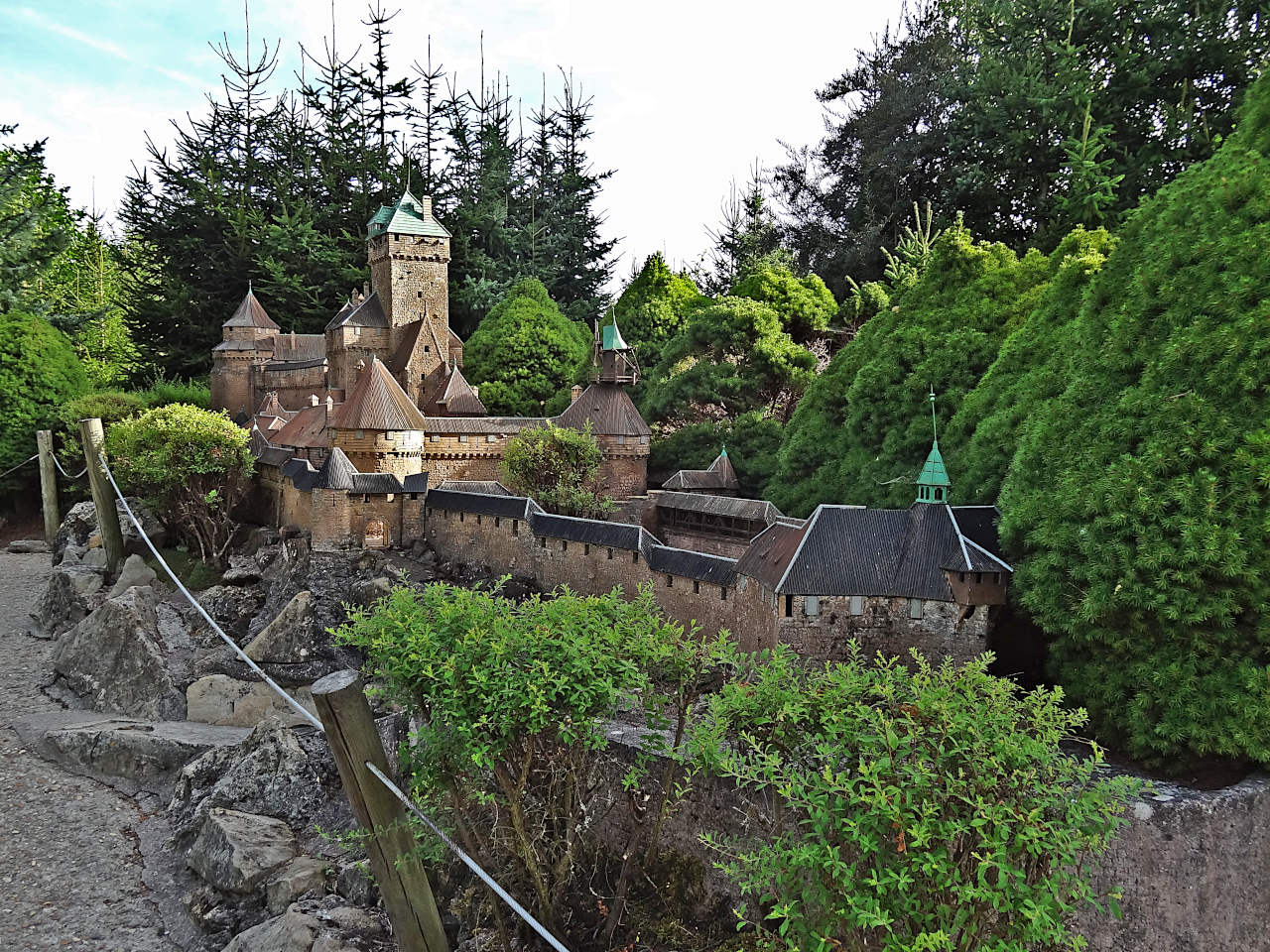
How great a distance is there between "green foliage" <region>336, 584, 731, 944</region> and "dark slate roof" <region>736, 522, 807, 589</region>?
4222 mm

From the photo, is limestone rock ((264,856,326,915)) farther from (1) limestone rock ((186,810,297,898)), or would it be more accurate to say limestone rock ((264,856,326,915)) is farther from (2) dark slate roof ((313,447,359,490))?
(2) dark slate roof ((313,447,359,490))

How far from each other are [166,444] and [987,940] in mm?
25582

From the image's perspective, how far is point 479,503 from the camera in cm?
2398

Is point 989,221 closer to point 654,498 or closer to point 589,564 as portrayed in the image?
point 654,498

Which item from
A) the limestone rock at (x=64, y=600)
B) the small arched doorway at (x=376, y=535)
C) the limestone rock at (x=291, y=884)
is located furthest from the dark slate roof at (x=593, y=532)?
the limestone rock at (x=64, y=600)

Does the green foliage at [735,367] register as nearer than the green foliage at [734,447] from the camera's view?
No

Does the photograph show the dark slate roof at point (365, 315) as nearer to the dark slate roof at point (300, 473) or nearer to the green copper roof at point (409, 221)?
the green copper roof at point (409, 221)

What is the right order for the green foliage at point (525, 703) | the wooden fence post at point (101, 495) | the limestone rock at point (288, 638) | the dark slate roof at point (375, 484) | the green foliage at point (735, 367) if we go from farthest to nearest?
the green foliage at point (735, 367), the dark slate roof at point (375, 484), the wooden fence post at point (101, 495), the limestone rock at point (288, 638), the green foliage at point (525, 703)

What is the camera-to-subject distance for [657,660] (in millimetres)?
10539

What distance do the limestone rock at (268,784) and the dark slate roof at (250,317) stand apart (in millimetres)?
26773

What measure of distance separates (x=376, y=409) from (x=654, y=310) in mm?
13913

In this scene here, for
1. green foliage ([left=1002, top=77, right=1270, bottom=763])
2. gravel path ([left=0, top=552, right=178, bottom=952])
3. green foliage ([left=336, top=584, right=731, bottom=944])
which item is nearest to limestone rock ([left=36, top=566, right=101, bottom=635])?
gravel path ([left=0, top=552, right=178, bottom=952])

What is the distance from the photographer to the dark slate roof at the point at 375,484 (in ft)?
80.8

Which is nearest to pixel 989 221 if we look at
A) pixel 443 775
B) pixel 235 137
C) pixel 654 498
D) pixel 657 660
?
pixel 654 498
